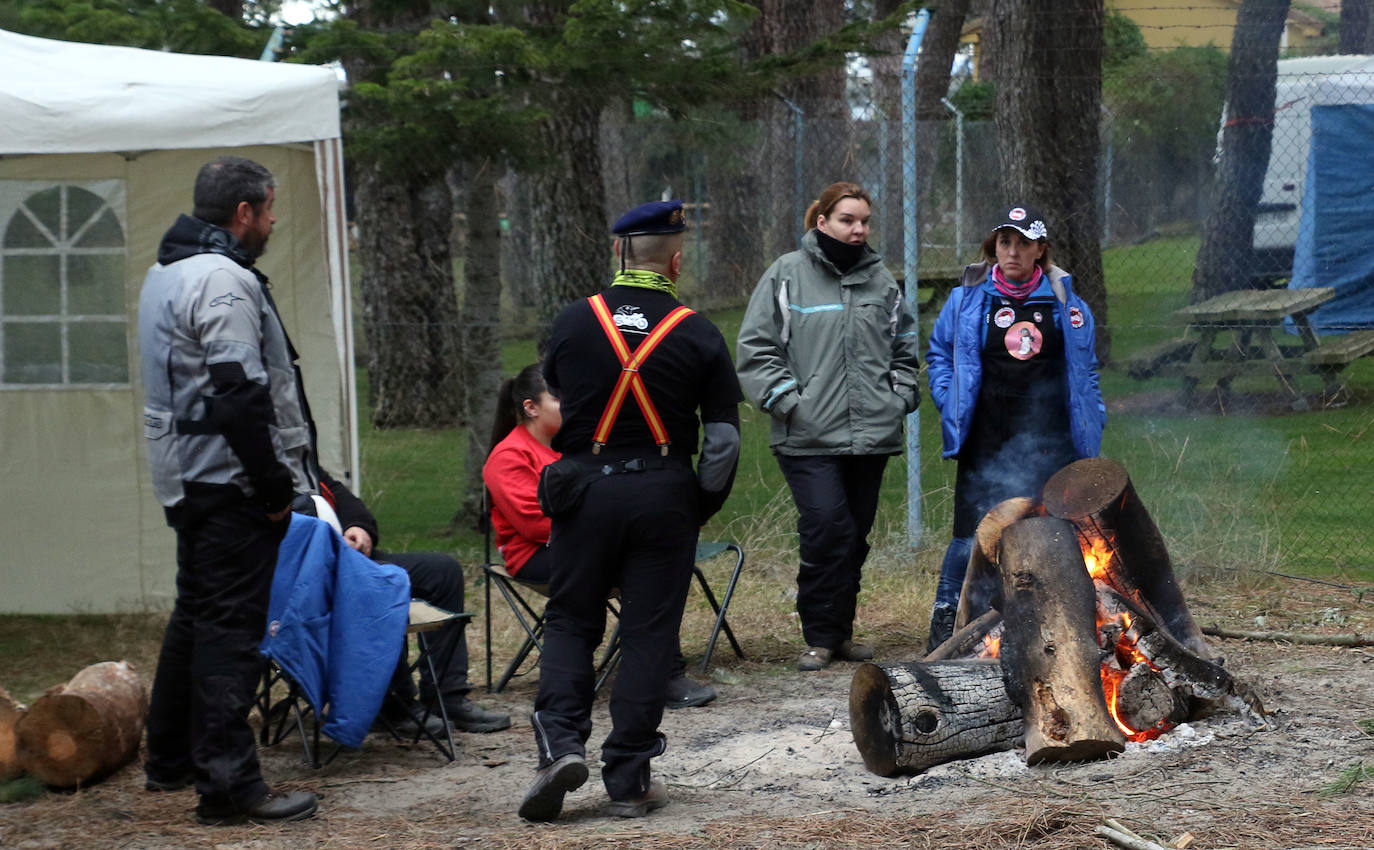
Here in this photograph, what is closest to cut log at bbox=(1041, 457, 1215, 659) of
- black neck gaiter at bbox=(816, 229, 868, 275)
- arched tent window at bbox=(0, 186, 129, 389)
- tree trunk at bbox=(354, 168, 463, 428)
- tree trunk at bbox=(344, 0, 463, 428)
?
black neck gaiter at bbox=(816, 229, 868, 275)

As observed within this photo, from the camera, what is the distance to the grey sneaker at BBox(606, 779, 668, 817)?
13.7 feet

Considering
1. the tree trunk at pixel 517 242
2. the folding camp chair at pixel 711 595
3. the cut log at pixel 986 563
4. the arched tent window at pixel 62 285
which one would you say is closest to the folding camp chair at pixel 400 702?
the folding camp chair at pixel 711 595

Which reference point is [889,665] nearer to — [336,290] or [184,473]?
[184,473]

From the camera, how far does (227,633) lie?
13.9 ft

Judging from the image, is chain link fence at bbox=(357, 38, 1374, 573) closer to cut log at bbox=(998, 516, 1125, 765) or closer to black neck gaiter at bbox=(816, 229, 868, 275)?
black neck gaiter at bbox=(816, 229, 868, 275)

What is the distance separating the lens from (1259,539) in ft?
25.1

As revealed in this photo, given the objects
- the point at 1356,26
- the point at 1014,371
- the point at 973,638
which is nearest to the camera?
Answer: the point at 973,638

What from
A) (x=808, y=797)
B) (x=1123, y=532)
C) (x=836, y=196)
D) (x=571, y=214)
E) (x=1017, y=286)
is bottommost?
(x=808, y=797)

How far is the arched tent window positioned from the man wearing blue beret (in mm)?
3912

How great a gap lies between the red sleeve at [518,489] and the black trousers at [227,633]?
1248mm

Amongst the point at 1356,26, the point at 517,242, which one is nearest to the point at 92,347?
the point at 517,242

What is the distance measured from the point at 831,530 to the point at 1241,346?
4.06 m

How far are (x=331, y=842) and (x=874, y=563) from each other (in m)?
4.27

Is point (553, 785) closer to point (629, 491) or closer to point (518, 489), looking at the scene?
point (629, 491)
